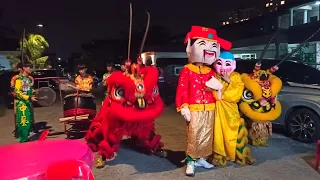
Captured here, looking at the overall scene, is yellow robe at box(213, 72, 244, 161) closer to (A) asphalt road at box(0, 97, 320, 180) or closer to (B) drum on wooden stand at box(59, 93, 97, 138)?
(A) asphalt road at box(0, 97, 320, 180)

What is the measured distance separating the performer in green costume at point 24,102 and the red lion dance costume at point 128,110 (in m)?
2.40

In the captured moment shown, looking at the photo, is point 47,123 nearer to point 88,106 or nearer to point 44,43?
point 88,106

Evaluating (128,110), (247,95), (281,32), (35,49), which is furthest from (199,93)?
(35,49)

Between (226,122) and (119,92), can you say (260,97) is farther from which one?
(119,92)

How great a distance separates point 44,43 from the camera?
25.8 m

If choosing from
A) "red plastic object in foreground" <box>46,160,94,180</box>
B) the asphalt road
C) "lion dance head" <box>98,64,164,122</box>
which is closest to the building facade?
the asphalt road

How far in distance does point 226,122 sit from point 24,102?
4572 mm

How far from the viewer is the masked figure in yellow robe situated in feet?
17.6

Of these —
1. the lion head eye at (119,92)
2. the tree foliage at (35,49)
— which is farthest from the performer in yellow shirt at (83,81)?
the tree foliage at (35,49)

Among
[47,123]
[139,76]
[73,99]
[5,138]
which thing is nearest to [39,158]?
[139,76]

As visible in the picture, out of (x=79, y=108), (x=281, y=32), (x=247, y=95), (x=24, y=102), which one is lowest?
(x=79, y=108)

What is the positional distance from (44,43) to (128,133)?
72.9 ft

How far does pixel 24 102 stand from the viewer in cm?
759

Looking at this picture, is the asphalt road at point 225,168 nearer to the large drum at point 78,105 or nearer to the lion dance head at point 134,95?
the lion dance head at point 134,95
